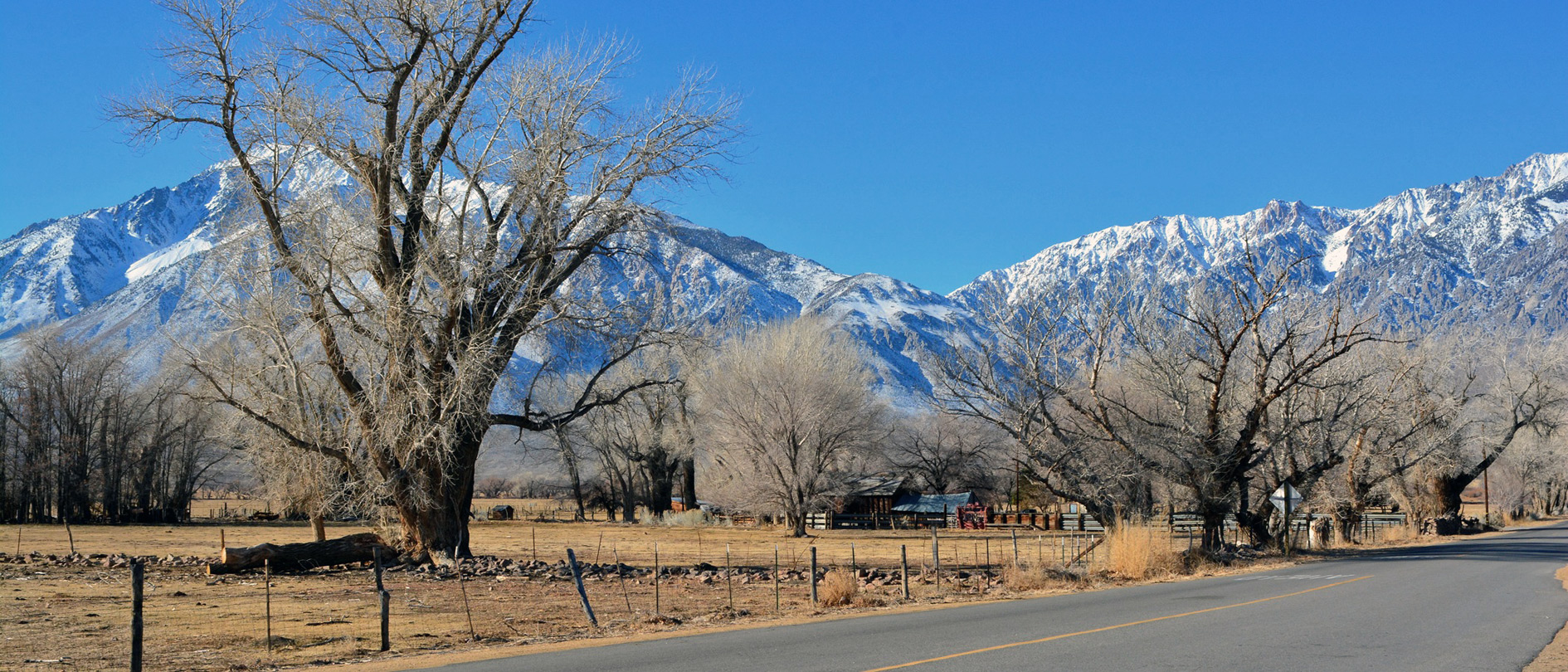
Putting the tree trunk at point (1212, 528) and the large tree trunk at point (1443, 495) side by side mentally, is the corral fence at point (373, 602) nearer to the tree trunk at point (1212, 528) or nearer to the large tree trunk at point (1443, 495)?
the tree trunk at point (1212, 528)

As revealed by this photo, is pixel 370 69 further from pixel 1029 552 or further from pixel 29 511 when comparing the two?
pixel 29 511

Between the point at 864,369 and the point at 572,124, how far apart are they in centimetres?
4441

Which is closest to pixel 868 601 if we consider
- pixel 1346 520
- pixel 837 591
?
pixel 837 591

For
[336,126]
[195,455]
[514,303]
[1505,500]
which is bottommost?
[1505,500]

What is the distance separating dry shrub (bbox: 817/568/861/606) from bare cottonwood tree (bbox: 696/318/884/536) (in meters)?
33.6

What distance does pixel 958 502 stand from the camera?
2714 inches

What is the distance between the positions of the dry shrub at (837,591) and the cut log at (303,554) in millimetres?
11019

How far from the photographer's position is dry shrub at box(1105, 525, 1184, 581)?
2345 cm

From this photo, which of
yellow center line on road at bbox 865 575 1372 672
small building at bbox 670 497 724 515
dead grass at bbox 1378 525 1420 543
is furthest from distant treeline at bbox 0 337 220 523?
dead grass at bbox 1378 525 1420 543

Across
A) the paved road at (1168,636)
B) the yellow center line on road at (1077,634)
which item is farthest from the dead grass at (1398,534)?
the yellow center line on road at (1077,634)

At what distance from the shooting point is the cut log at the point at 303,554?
24062 millimetres

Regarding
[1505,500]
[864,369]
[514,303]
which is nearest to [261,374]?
[514,303]

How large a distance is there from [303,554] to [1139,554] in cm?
1937

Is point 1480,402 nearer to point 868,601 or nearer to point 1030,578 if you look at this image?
point 1030,578
